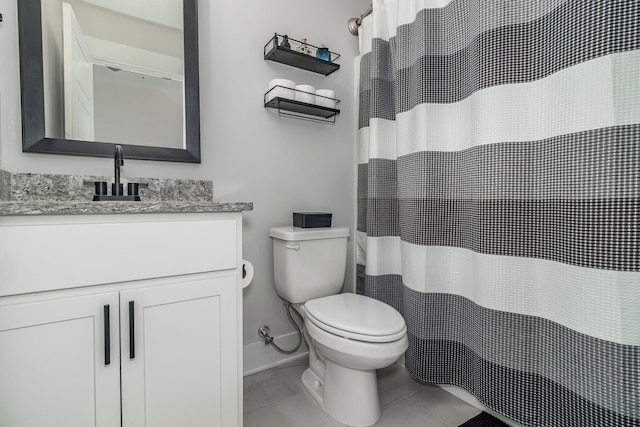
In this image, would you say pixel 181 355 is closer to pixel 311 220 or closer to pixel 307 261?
pixel 307 261

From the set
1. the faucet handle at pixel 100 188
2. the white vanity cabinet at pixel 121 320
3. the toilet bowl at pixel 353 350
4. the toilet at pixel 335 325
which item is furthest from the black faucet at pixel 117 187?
the toilet bowl at pixel 353 350

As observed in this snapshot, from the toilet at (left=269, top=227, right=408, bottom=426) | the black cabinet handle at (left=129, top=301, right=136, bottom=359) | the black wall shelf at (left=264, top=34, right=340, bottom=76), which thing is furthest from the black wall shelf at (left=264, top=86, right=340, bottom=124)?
the black cabinet handle at (left=129, top=301, right=136, bottom=359)

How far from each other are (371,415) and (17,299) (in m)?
1.26

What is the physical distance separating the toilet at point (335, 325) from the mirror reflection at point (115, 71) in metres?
0.77

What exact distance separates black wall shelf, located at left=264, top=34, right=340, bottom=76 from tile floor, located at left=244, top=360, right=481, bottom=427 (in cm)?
171

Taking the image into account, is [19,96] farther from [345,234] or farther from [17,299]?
[345,234]

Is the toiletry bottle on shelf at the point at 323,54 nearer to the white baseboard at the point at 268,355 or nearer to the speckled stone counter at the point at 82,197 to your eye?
the speckled stone counter at the point at 82,197

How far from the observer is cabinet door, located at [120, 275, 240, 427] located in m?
0.84

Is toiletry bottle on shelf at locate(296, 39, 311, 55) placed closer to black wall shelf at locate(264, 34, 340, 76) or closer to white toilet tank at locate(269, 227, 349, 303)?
black wall shelf at locate(264, 34, 340, 76)

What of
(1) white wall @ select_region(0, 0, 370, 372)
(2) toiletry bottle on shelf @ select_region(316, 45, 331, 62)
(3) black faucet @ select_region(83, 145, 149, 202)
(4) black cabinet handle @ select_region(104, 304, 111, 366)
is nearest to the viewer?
(4) black cabinet handle @ select_region(104, 304, 111, 366)

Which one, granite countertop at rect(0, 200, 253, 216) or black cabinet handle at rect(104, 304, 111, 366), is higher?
granite countertop at rect(0, 200, 253, 216)

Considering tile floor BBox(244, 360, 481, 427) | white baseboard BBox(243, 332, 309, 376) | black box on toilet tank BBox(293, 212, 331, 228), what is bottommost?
tile floor BBox(244, 360, 481, 427)

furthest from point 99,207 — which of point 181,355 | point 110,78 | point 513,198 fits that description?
point 513,198

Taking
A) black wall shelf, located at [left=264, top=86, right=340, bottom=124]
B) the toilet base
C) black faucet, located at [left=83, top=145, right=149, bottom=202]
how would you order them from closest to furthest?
black faucet, located at [left=83, top=145, right=149, bottom=202], the toilet base, black wall shelf, located at [left=264, top=86, right=340, bottom=124]
